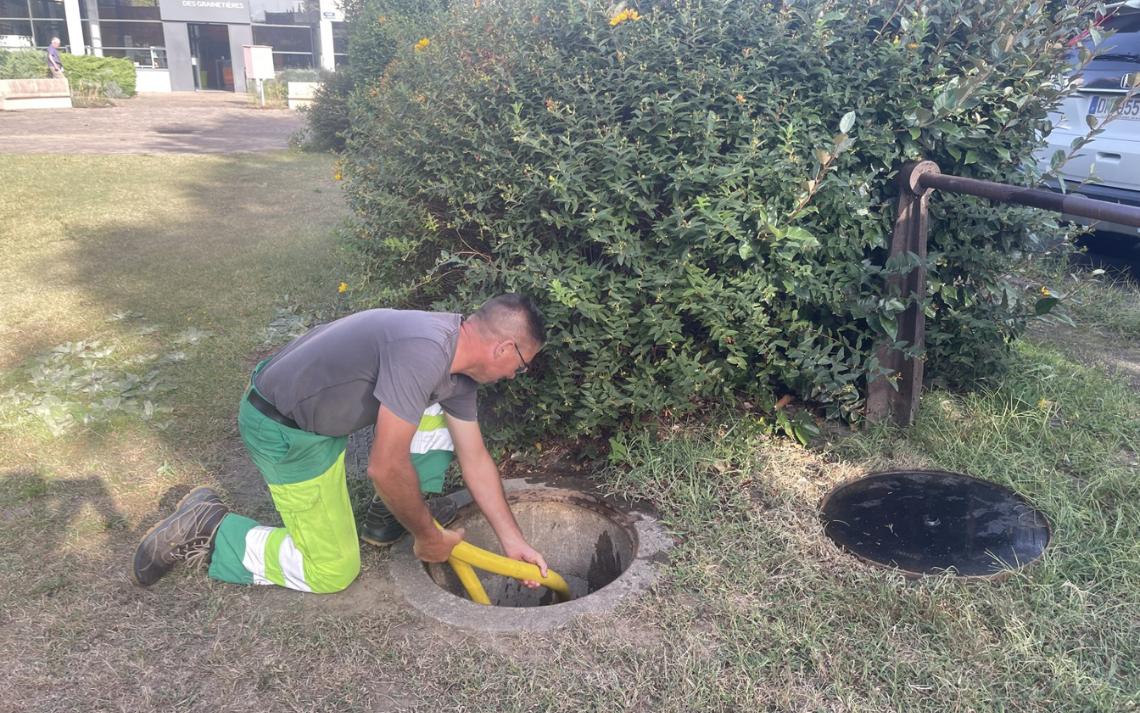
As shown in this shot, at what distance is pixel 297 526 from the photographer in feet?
9.98

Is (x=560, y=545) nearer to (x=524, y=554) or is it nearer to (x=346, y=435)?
(x=524, y=554)

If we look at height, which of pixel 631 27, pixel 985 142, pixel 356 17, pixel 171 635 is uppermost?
pixel 356 17

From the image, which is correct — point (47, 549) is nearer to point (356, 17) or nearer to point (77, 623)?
point (77, 623)

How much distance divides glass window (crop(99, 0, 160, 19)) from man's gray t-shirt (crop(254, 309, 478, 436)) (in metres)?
35.5

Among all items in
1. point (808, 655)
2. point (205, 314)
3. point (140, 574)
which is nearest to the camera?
point (808, 655)

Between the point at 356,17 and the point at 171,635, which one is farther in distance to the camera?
the point at 356,17

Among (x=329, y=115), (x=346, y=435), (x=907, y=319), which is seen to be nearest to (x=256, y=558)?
(x=346, y=435)

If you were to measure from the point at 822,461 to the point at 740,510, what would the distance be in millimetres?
556

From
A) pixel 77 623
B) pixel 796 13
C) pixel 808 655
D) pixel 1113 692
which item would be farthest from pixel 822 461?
pixel 77 623

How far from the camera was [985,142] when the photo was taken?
3.67 meters

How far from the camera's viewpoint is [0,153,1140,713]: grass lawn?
99.3 inches

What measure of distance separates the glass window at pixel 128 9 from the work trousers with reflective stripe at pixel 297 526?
116ft

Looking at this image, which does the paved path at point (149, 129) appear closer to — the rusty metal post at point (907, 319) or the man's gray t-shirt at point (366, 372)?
the man's gray t-shirt at point (366, 372)

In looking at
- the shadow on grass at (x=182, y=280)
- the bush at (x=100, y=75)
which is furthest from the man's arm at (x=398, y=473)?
the bush at (x=100, y=75)
